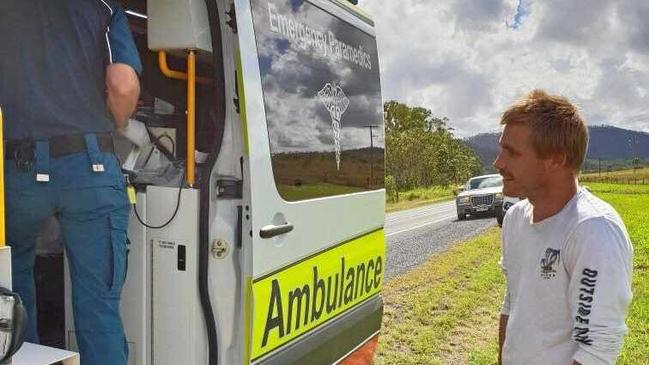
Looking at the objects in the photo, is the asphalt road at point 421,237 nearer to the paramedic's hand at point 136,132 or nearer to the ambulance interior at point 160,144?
the ambulance interior at point 160,144

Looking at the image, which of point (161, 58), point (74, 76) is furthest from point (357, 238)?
point (74, 76)

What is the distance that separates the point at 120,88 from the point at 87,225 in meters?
0.51

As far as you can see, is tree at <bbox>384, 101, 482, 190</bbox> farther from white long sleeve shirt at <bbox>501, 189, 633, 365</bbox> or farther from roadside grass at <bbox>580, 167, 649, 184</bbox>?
white long sleeve shirt at <bbox>501, 189, 633, 365</bbox>

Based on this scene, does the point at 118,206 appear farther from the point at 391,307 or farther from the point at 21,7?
the point at 391,307

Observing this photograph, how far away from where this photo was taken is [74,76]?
233 cm

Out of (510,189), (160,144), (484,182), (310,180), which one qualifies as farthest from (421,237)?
(510,189)

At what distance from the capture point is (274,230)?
2.64 metres

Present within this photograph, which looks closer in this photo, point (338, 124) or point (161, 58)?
point (161, 58)

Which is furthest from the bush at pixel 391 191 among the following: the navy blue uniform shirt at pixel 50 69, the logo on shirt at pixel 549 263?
the logo on shirt at pixel 549 263

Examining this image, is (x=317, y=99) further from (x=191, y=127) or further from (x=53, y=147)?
(x=53, y=147)

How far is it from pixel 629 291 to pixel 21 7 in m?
2.13

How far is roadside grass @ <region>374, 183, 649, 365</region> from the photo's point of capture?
212 inches

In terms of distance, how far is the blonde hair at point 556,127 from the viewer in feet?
5.98

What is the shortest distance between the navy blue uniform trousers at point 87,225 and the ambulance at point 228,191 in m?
0.20
